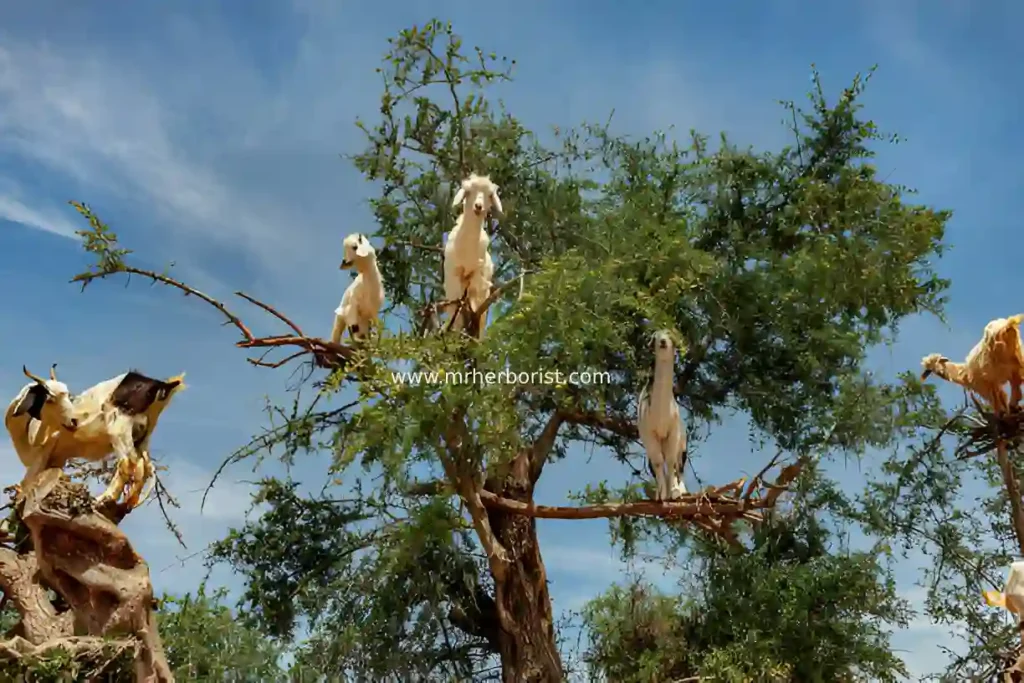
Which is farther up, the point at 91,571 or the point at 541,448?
the point at 541,448

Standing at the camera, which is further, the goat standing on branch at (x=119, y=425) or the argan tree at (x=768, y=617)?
the argan tree at (x=768, y=617)

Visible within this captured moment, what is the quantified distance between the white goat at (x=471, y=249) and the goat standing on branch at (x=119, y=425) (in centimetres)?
212

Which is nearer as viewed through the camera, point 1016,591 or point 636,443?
point 1016,591

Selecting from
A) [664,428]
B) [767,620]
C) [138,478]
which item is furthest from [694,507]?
[138,478]

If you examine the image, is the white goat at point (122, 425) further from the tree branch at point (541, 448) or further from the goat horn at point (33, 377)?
the tree branch at point (541, 448)

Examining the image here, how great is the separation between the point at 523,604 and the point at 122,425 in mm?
3432

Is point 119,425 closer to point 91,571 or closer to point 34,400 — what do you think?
point 34,400

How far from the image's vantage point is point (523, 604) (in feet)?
25.7

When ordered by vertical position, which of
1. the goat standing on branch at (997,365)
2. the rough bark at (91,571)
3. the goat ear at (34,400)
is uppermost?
the goat ear at (34,400)

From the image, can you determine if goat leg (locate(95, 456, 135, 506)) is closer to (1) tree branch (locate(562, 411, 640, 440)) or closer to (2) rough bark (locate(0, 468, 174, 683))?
(2) rough bark (locate(0, 468, 174, 683))

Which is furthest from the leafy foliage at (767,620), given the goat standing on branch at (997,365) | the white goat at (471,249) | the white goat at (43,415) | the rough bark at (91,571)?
the white goat at (43,415)

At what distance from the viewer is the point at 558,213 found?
8.98m

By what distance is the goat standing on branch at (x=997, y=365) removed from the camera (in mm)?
5809

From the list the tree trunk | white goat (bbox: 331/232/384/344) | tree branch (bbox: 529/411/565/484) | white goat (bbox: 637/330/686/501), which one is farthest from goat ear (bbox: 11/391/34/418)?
tree branch (bbox: 529/411/565/484)
